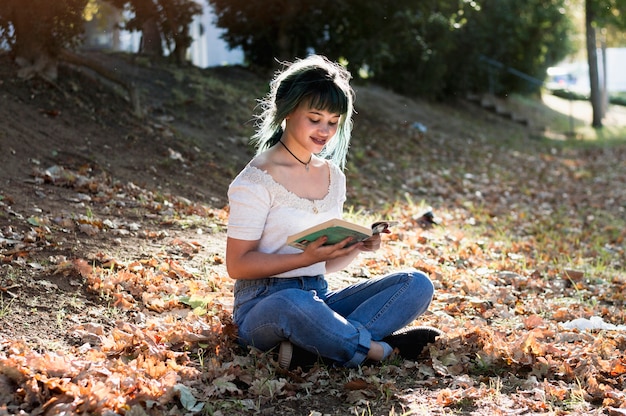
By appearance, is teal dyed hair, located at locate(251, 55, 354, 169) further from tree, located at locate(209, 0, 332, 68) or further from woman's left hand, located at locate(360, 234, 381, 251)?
tree, located at locate(209, 0, 332, 68)

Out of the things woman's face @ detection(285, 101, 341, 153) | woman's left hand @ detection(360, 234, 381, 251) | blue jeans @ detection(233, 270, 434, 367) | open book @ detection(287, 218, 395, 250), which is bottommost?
blue jeans @ detection(233, 270, 434, 367)

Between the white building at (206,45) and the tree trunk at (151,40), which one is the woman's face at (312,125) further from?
the white building at (206,45)

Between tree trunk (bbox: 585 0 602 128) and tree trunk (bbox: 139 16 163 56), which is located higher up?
tree trunk (bbox: 139 16 163 56)

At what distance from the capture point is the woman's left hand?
3.69 metres

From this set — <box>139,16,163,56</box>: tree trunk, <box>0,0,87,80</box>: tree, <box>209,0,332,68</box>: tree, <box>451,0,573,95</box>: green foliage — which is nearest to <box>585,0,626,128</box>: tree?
<box>451,0,573,95</box>: green foliage

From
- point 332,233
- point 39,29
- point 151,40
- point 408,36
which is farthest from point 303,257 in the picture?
point 408,36

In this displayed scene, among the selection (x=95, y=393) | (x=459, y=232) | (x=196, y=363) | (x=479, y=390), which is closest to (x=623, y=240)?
(x=459, y=232)

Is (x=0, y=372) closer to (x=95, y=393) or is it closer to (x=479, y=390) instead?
(x=95, y=393)

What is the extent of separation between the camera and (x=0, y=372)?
315 cm

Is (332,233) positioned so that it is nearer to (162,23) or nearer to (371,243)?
(371,243)

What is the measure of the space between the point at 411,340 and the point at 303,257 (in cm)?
81

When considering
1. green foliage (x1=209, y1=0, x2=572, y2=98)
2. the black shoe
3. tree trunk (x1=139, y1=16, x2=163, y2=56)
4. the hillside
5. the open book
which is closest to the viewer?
the open book

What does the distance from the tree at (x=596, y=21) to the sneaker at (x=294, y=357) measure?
17.6 m

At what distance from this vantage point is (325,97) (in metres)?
3.64
